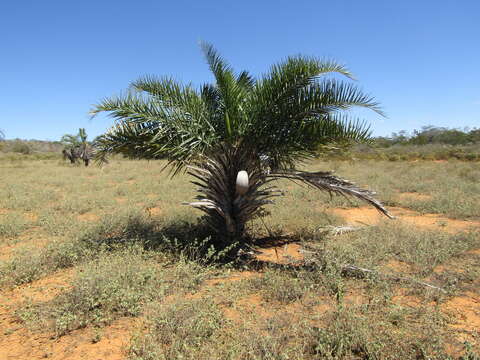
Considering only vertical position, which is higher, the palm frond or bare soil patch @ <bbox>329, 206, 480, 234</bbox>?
the palm frond

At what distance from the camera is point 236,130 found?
5012 millimetres

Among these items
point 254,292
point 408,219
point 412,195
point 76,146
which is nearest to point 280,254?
point 254,292

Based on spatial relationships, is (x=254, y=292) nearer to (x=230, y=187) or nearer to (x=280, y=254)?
(x=280, y=254)

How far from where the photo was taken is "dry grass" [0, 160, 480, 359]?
8.87 feet

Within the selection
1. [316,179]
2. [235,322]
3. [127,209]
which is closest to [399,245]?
[316,179]

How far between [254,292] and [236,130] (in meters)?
2.51

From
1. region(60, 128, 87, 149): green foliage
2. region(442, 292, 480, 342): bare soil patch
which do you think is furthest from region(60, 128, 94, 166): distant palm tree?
region(442, 292, 480, 342): bare soil patch

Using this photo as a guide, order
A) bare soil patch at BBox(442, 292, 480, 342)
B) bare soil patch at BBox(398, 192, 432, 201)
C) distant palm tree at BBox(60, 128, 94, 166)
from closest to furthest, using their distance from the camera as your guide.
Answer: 1. bare soil patch at BBox(442, 292, 480, 342)
2. bare soil patch at BBox(398, 192, 432, 201)
3. distant palm tree at BBox(60, 128, 94, 166)

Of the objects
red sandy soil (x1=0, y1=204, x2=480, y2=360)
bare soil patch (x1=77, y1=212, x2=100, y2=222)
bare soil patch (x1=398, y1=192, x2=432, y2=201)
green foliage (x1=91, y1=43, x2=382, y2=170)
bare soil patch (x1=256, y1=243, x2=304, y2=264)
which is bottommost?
red sandy soil (x1=0, y1=204, x2=480, y2=360)

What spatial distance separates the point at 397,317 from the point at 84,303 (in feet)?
10.7

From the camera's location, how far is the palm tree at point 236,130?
4.77 m

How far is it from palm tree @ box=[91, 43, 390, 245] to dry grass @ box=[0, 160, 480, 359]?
107 centimetres

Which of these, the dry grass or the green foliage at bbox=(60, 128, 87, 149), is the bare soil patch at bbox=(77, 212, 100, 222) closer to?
the dry grass

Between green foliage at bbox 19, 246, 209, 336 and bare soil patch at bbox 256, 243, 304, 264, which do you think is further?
bare soil patch at bbox 256, 243, 304, 264
